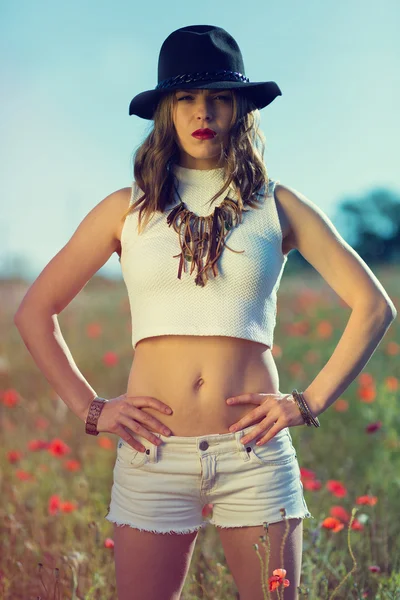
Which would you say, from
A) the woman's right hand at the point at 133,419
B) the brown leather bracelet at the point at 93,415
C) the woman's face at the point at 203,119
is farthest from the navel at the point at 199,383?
the woman's face at the point at 203,119

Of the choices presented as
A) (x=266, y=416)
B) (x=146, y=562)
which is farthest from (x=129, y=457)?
(x=266, y=416)

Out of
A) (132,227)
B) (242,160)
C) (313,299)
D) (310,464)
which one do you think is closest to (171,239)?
(132,227)

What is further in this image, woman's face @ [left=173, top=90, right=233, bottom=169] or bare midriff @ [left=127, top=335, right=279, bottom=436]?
woman's face @ [left=173, top=90, right=233, bottom=169]

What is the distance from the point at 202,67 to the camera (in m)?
2.46

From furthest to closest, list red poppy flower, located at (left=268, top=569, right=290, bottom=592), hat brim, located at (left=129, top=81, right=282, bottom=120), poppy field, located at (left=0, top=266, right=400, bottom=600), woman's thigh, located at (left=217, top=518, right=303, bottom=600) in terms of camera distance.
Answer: poppy field, located at (left=0, top=266, right=400, bottom=600) < hat brim, located at (left=129, top=81, right=282, bottom=120) < woman's thigh, located at (left=217, top=518, right=303, bottom=600) < red poppy flower, located at (left=268, top=569, right=290, bottom=592)

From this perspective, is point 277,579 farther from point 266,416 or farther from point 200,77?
point 200,77

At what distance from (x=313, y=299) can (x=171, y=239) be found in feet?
20.3

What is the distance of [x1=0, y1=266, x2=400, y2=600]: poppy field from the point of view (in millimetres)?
3150

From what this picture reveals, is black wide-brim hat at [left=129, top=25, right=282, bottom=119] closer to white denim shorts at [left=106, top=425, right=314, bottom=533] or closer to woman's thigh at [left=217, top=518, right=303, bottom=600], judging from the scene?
white denim shorts at [left=106, top=425, right=314, bottom=533]

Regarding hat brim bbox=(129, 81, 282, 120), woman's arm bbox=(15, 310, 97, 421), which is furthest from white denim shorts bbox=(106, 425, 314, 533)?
hat brim bbox=(129, 81, 282, 120)

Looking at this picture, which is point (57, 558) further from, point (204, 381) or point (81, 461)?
point (204, 381)

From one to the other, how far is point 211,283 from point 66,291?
1.66 ft

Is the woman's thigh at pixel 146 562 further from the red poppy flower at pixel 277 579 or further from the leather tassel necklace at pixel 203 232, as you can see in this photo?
the leather tassel necklace at pixel 203 232

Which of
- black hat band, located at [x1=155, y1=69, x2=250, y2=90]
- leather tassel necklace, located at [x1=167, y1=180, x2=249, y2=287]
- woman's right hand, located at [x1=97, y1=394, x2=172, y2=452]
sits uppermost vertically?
black hat band, located at [x1=155, y1=69, x2=250, y2=90]
